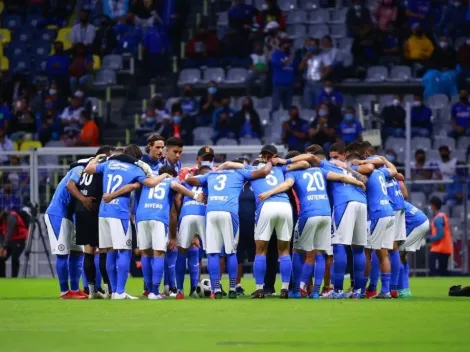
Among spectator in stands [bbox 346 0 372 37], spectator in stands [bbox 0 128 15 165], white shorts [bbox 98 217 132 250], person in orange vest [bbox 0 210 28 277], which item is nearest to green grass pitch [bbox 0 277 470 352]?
white shorts [bbox 98 217 132 250]

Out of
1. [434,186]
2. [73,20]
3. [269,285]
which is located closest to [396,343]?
[269,285]

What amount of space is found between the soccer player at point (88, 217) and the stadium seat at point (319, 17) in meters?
16.2

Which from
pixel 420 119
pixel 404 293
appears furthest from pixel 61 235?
pixel 420 119

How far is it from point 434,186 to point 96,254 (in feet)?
36.8

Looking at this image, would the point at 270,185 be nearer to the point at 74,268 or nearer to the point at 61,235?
the point at 61,235

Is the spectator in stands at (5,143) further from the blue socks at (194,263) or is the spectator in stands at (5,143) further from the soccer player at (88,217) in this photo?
the soccer player at (88,217)

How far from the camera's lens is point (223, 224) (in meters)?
20.1

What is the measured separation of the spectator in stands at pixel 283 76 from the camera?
3362 centimetres

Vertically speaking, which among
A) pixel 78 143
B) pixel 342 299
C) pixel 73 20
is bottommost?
pixel 342 299

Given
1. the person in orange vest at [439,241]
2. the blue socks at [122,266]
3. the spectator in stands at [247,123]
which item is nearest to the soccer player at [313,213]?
the blue socks at [122,266]

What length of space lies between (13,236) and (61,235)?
32.1 feet

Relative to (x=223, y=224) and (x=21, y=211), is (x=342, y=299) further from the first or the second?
(x=21, y=211)

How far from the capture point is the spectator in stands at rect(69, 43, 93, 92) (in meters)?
36.5

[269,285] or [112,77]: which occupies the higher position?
[112,77]
